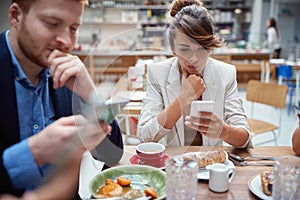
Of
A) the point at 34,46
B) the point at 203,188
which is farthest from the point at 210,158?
the point at 34,46

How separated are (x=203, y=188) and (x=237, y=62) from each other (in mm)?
6283

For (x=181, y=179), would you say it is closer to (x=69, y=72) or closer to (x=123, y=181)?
(x=123, y=181)

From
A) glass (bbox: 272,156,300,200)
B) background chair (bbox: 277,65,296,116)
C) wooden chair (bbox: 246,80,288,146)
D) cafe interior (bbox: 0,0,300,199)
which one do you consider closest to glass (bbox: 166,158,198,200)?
cafe interior (bbox: 0,0,300,199)

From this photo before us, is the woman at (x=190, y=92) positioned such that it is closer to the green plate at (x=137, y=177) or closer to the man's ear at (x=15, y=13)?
the green plate at (x=137, y=177)

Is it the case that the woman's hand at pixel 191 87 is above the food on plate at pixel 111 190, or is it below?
above

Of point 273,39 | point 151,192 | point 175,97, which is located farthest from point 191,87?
point 273,39

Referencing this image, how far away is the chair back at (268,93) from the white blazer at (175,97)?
4.38 feet

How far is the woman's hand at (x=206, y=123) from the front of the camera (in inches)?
42.2

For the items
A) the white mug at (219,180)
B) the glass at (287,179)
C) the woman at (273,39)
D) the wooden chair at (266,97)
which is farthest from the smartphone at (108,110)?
the woman at (273,39)

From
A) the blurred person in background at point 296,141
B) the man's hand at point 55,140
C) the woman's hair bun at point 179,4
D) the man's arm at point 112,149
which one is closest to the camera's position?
the man's hand at point 55,140

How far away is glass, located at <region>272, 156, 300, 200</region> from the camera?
80 centimetres

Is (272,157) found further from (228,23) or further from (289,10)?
(289,10)

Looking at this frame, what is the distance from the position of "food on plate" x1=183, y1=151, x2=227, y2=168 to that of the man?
0.32 metres

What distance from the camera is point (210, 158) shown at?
110 cm
